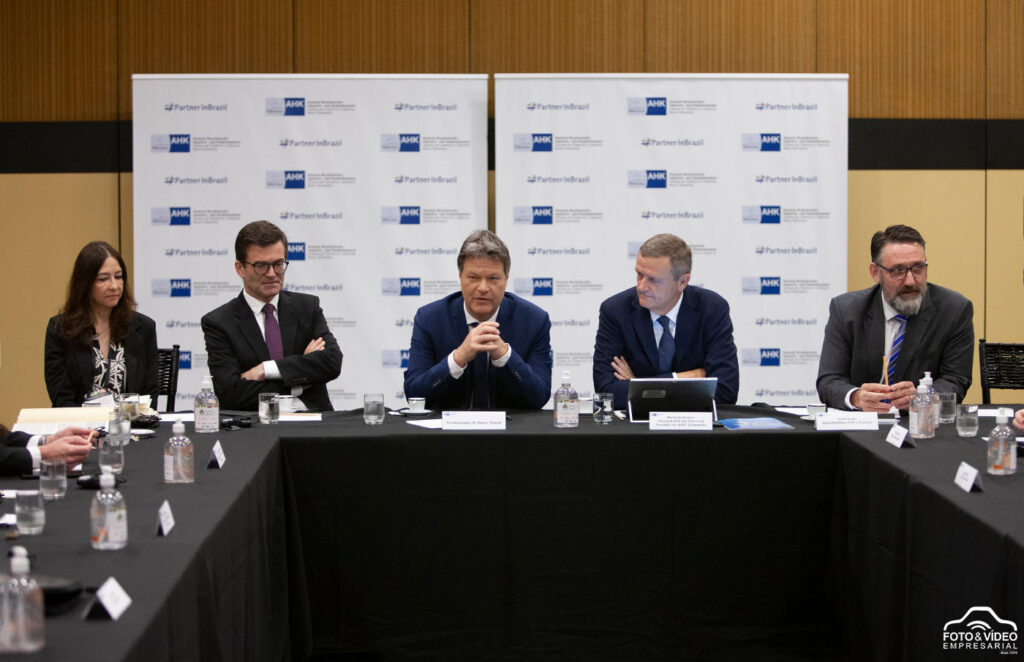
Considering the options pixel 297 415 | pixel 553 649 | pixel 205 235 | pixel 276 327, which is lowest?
pixel 553 649

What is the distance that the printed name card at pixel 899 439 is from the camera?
295cm

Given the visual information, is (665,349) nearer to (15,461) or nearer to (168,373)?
(168,373)

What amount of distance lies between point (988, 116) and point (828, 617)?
14.1ft

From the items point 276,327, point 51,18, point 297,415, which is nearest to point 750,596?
point 297,415

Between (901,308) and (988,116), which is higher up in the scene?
(988,116)

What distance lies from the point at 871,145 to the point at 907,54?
2.09 ft

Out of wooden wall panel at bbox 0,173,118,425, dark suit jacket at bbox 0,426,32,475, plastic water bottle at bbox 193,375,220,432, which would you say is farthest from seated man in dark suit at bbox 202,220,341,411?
wooden wall panel at bbox 0,173,118,425

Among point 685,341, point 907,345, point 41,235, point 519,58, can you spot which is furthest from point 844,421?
point 41,235

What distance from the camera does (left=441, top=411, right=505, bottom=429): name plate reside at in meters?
3.28

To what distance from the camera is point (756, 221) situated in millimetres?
5770

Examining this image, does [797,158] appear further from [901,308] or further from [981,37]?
[901,308]

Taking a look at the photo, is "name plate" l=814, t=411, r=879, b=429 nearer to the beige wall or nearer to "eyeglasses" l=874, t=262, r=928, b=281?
"eyeglasses" l=874, t=262, r=928, b=281

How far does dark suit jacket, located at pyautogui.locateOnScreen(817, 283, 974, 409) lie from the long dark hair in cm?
292

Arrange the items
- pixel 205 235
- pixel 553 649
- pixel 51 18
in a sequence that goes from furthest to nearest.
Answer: pixel 51 18
pixel 205 235
pixel 553 649
